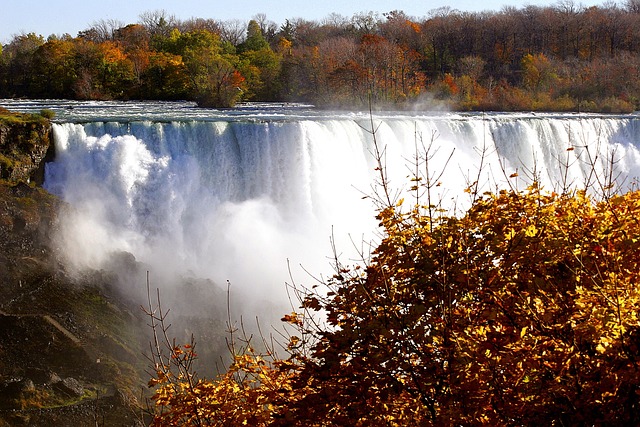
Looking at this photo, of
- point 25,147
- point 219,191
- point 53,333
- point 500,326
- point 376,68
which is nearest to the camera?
point 500,326

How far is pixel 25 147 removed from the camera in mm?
19922

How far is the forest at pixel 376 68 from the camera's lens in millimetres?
40750

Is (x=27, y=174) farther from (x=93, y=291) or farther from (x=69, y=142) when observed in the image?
(x=93, y=291)

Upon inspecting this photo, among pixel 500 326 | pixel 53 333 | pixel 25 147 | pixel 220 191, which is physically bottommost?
pixel 53 333

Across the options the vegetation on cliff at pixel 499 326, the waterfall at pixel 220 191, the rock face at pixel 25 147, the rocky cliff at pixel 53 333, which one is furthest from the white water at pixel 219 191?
the vegetation on cliff at pixel 499 326

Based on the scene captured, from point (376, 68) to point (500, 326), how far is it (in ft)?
140

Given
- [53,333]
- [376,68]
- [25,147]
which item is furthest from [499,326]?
[376,68]

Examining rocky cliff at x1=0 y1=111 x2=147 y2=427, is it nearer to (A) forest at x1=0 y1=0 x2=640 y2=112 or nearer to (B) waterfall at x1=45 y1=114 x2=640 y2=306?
(B) waterfall at x1=45 y1=114 x2=640 y2=306

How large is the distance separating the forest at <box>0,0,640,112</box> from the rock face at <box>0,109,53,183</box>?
53.6 ft

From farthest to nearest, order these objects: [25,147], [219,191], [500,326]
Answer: [219,191]
[25,147]
[500,326]

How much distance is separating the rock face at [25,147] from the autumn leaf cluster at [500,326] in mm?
16344

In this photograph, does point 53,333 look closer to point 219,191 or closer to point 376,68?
point 219,191

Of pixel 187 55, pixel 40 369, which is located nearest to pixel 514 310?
pixel 40 369

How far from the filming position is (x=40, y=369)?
39.4 ft
